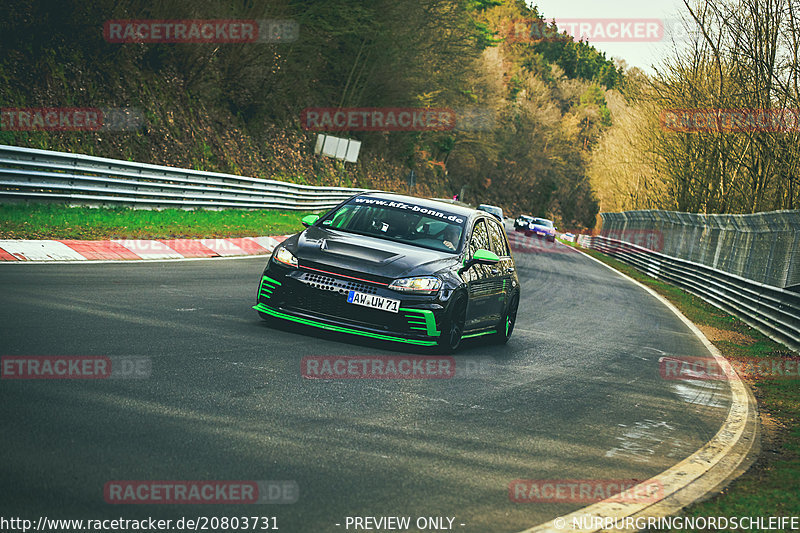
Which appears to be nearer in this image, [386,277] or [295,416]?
[295,416]

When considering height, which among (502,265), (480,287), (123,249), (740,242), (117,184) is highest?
(740,242)

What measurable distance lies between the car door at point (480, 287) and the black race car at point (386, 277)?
14mm

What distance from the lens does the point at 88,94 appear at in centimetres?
2534

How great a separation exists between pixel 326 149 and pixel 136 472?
37339 mm

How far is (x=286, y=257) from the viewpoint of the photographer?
9312 millimetres

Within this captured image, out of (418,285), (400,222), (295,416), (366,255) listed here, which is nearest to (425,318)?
(418,285)

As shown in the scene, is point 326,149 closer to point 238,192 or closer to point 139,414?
point 238,192

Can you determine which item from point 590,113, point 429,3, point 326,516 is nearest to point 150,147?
point 326,516

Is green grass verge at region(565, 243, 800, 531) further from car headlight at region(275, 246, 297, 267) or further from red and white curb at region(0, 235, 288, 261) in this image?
red and white curb at region(0, 235, 288, 261)

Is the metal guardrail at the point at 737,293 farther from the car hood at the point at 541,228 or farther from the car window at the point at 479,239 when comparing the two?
the car hood at the point at 541,228

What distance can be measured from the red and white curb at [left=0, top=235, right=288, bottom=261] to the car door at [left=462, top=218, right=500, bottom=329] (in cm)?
626

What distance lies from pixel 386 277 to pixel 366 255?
393 mm

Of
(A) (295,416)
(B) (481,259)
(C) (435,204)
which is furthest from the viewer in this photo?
(C) (435,204)

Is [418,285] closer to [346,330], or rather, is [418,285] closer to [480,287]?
[346,330]
